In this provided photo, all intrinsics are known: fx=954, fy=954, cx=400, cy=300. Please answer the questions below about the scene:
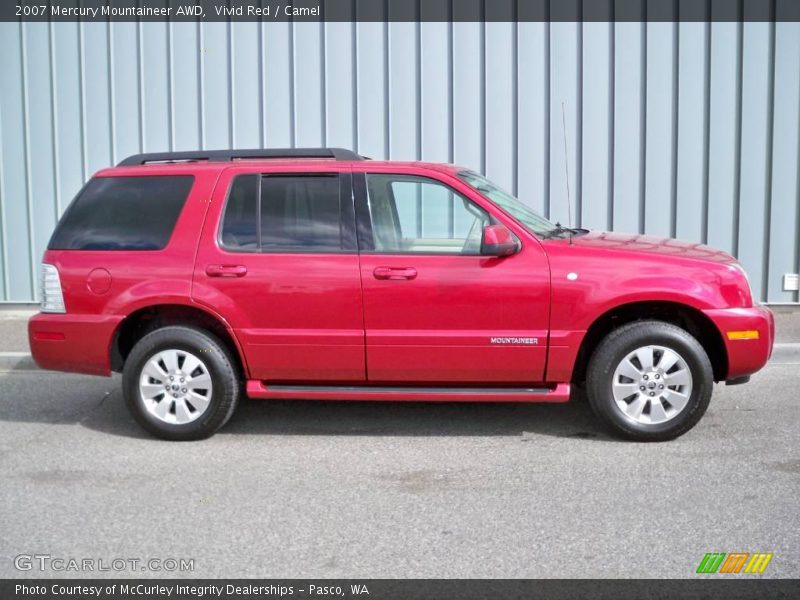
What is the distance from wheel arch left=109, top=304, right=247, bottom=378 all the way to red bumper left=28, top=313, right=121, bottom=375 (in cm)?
7

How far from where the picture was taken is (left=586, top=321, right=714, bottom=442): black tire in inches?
229

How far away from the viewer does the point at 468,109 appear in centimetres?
1040

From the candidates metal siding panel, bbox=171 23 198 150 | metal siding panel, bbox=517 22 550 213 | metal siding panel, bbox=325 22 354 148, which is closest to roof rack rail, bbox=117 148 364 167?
metal siding panel, bbox=325 22 354 148

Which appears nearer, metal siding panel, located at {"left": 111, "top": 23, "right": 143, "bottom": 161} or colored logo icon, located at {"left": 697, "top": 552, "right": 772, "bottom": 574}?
colored logo icon, located at {"left": 697, "top": 552, "right": 772, "bottom": 574}

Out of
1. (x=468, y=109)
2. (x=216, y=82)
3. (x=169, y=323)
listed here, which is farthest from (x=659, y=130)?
(x=169, y=323)

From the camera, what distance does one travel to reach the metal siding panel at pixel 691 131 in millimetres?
10164

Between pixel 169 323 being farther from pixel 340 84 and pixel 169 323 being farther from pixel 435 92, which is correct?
pixel 435 92

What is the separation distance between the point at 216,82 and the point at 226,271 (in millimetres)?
5149

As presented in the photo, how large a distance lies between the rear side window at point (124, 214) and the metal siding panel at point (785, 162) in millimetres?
6732

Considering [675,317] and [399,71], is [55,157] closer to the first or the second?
[399,71]

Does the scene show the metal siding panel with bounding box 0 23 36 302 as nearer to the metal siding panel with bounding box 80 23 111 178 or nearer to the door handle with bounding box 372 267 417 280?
the metal siding panel with bounding box 80 23 111 178

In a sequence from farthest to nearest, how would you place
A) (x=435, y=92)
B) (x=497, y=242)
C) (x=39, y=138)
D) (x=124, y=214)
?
(x=39, y=138) → (x=435, y=92) → (x=124, y=214) → (x=497, y=242)

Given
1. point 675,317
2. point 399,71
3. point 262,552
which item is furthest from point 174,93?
point 262,552

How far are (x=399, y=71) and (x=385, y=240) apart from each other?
16.0 feet
